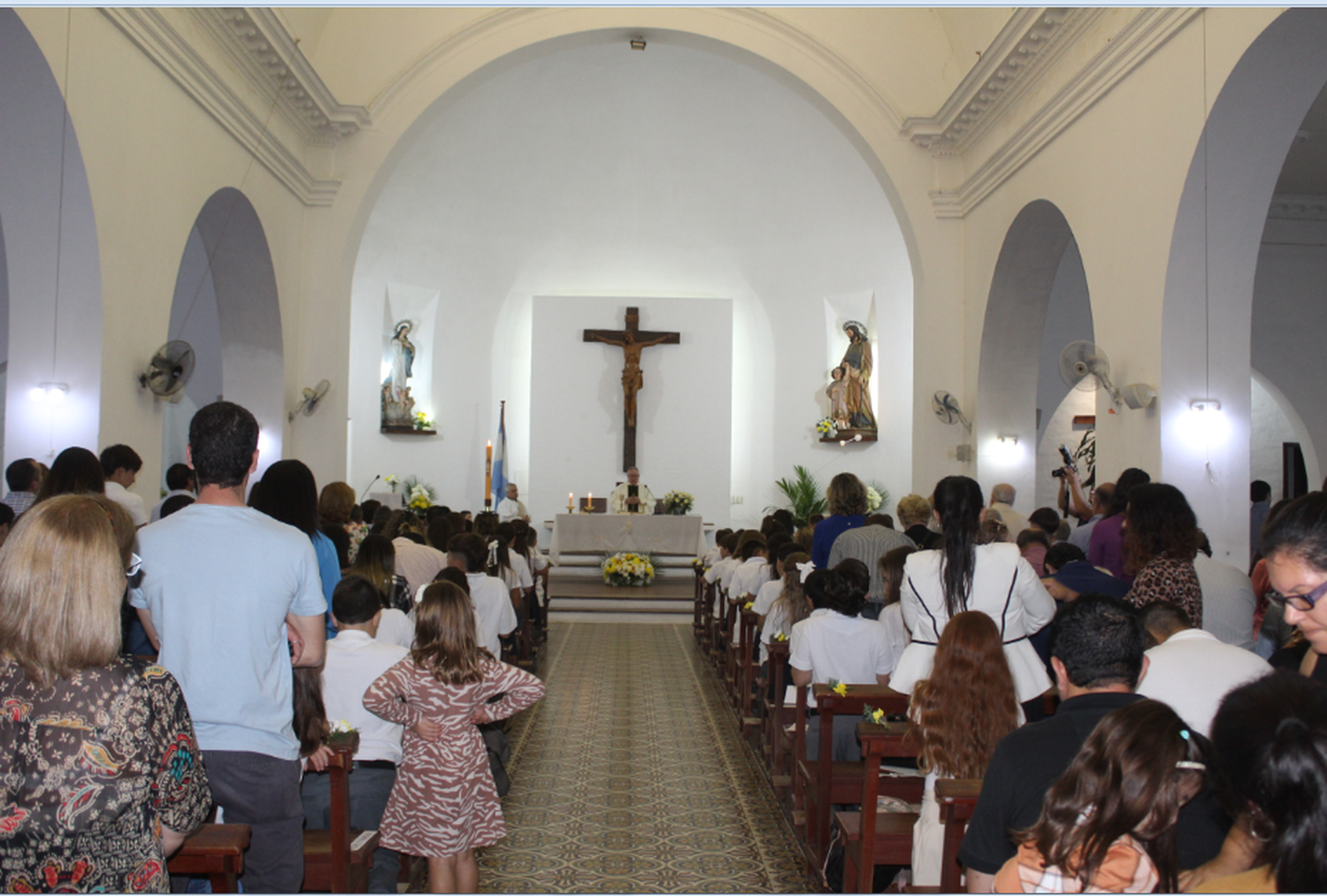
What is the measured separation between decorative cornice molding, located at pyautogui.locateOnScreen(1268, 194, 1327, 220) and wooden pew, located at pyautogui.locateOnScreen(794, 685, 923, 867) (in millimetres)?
9553

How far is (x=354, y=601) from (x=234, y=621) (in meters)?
1.34

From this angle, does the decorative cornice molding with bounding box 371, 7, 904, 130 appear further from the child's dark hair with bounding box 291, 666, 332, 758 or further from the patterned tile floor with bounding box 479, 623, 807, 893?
the child's dark hair with bounding box 291, 666, 332, 758

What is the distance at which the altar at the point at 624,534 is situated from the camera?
13.5 metres

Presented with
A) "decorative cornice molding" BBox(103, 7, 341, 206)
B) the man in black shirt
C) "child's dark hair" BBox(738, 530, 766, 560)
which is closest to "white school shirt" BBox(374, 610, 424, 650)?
the man in black shirt

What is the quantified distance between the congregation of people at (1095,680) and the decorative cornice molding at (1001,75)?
3.66 metres

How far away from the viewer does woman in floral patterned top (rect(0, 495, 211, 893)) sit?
1.66 meters

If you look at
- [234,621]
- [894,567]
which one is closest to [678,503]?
[894,567]

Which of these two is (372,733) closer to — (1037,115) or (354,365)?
(1037,115)

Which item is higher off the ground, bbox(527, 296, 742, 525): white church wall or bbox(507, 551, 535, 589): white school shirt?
bbox(527, 296, 742, 525): white church wall

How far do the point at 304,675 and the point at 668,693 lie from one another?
503cm

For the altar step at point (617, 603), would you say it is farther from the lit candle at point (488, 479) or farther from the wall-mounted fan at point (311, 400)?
the wall-mounted fan at point (311, 400)

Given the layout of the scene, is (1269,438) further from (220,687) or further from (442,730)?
(220,687)

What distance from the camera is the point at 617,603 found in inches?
468

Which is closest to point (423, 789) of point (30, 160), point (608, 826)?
point (608, 826)
